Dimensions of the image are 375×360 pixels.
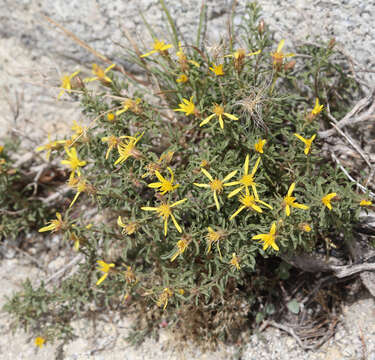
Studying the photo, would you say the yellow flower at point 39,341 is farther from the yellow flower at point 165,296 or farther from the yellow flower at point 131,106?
the yellow flower at point 131,106

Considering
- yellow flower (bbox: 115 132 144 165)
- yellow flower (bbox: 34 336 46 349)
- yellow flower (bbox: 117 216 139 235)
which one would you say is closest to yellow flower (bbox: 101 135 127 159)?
yellow flower (bbox: 115 132 144 165)

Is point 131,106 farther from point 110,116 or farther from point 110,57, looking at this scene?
point 110,57

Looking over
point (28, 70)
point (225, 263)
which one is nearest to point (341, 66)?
point (225, 263)

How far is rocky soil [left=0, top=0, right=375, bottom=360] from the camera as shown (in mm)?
2996

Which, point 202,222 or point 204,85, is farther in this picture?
point 204,85

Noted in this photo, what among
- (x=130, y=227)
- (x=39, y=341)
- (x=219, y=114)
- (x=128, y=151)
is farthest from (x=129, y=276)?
(x=219, y=114)

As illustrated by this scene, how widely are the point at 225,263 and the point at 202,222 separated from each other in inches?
12.1

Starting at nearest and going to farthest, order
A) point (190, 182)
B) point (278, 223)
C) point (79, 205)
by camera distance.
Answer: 1. point (278, 223)
2. point (190, 182)
3. point (79, 205)

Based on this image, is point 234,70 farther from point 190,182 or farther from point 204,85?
point 190,182

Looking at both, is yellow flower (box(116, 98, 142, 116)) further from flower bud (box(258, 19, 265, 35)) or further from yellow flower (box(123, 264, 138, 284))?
yellow flower (box(123, 264, 138, 284))

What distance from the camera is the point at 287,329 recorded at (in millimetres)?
3109

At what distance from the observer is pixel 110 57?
12.8 ft

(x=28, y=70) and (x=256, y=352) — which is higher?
(x=28, y=70)

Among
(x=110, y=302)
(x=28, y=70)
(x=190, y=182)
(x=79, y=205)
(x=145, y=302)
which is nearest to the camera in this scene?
A: (x=190, y=182)
